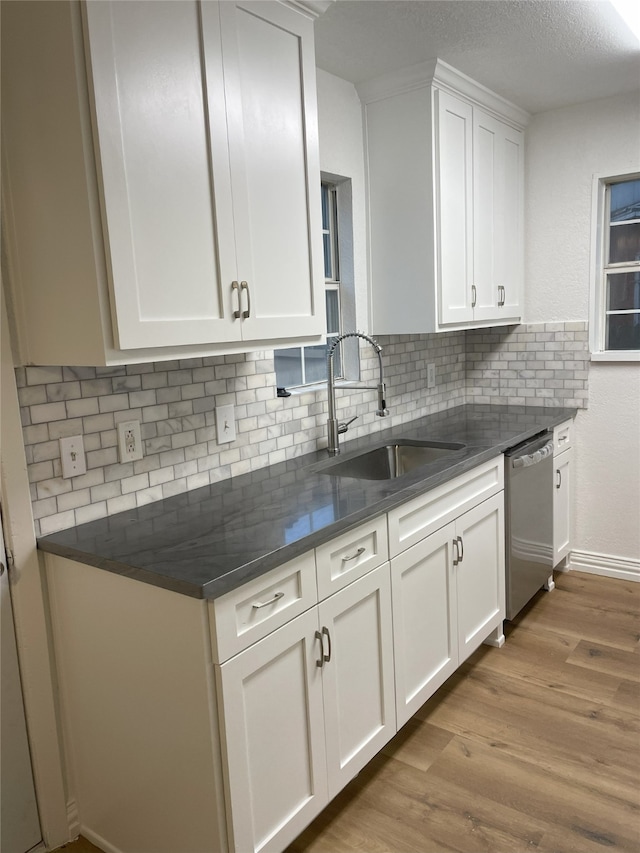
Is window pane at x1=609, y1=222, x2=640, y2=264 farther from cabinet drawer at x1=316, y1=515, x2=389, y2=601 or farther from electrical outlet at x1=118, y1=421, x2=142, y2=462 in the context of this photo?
electrical outlet at x1=118, y1=421, x2=142, y2=462

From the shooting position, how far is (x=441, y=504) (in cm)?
235

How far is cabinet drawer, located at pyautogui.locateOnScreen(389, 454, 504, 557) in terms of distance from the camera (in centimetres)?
210

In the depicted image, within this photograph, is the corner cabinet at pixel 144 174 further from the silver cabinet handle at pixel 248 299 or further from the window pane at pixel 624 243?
the window pane at pixel 624 243

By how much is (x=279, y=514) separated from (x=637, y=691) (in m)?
1.65

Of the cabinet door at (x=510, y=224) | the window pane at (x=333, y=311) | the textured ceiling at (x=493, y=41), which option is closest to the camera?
the textured ceiling at (x=493, y=41)

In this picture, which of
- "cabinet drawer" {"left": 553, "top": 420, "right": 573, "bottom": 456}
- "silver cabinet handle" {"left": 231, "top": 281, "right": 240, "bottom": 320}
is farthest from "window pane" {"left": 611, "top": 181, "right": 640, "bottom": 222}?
"silver cabinet handle" {"left": 231, "top": 281, "right": 240, "bottom": 320}

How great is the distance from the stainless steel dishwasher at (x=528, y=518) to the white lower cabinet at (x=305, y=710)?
1027 mm

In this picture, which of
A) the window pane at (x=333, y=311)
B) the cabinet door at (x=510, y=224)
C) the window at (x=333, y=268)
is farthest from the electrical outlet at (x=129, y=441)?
the cabinet door at (x=510, y=224)

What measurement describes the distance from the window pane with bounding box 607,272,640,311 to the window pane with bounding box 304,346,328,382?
5.36ft

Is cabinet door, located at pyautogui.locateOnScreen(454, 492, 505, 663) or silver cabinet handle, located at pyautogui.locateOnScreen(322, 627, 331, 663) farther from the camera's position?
cabinet door, located at pyautogui.locateOnScreen(454, 492, 505, 663)

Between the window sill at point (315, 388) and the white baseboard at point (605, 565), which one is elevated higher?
the window sill at point (315, 388)

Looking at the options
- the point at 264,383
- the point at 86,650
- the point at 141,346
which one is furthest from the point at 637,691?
the point at 141,346

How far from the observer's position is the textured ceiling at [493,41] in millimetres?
2211

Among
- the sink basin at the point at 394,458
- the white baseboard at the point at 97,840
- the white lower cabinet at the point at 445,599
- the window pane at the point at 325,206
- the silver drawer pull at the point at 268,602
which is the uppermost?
the window pane at the point at 325,206
